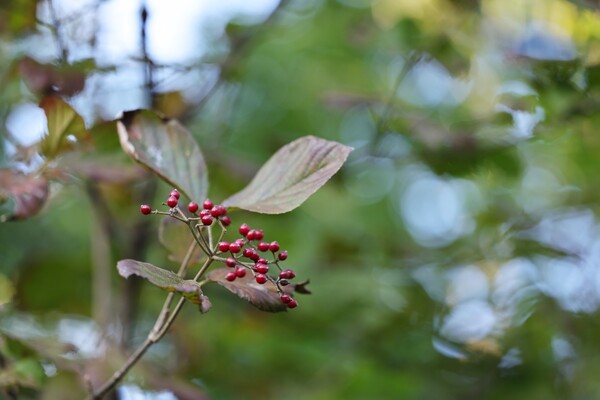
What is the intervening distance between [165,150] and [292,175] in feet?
0.48

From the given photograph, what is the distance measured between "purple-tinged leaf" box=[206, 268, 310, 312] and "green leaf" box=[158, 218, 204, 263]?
0.11 metres

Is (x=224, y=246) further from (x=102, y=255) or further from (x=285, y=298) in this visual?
(x=102, y=255)

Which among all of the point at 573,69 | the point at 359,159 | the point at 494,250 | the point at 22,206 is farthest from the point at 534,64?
the point at 22,206

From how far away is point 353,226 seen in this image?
2043 millimetres

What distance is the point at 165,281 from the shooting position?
1.73ft

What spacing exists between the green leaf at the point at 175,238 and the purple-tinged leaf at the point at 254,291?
11cm

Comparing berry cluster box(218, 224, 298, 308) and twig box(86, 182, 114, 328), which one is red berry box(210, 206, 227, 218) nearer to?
berry cluster box(218, 224, 298, 308)

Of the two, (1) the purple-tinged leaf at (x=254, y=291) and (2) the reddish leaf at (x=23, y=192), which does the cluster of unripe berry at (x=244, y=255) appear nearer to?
(1) the purple-tinged leaf at (x=254, y=291)

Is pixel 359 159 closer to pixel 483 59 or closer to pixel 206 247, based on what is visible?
pixel 206 247

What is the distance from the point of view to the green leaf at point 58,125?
776 mm

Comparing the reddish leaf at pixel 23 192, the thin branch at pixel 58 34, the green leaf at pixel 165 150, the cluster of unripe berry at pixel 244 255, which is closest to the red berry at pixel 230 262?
the cluster of unripe berry at pixel 244 255

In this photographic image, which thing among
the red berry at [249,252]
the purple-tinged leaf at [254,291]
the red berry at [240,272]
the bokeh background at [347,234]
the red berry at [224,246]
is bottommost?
the bokeh background at [347,234]

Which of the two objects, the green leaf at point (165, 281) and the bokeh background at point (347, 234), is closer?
the green leaf at point (165, 281)

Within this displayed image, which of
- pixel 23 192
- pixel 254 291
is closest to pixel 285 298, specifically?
pixel 254 291
